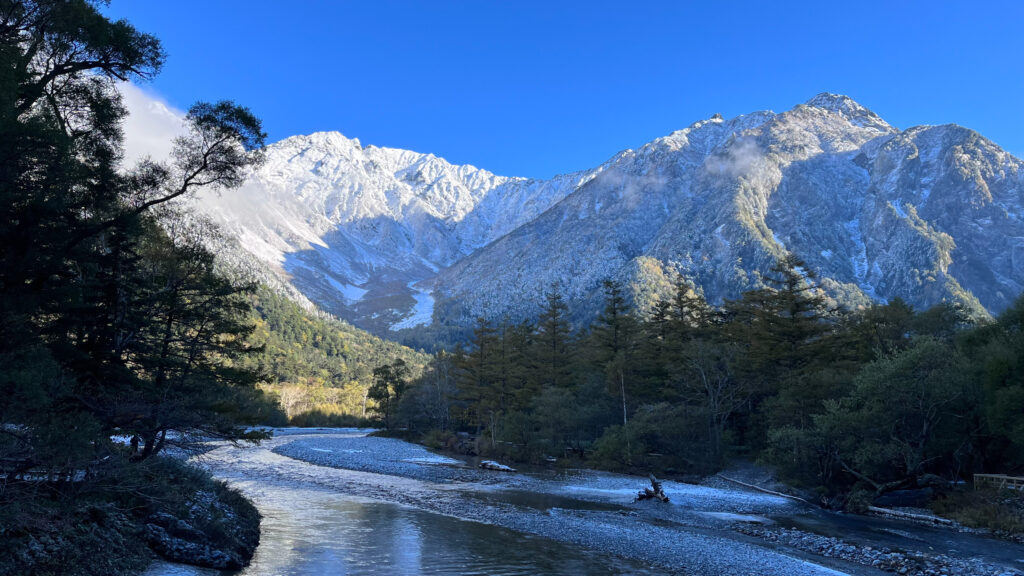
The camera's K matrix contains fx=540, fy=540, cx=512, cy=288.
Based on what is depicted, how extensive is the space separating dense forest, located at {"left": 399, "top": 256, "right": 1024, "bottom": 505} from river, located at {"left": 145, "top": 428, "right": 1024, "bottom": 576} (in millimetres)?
5916

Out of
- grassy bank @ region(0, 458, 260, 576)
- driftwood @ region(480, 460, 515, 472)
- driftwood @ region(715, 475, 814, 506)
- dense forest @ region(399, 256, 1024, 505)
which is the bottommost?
driftwood @ region(480, 460, 515, 472)

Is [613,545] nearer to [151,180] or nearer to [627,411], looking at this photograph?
[151,180]

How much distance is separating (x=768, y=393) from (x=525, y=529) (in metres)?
35.3

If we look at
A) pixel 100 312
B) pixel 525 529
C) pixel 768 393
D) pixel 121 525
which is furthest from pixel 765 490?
pixel 100 312

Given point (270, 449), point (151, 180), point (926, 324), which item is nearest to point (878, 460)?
point (926, 324)

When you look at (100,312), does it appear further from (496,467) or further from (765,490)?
(765,490)

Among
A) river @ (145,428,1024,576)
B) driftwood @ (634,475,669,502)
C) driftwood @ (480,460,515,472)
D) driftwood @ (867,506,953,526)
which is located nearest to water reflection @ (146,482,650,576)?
river @ (145,428,1024,576)

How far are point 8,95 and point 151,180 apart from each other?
8.17 meters

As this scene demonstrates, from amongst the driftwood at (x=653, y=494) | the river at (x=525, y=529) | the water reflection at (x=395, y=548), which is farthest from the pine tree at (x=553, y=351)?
the water reflection at (x=395, y=548)

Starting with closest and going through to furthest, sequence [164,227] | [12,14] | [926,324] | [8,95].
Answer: [8,95]
[12,14]
[164,227]
[926,324]

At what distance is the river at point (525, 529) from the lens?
57.6ft

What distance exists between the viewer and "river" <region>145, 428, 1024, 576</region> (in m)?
17.5

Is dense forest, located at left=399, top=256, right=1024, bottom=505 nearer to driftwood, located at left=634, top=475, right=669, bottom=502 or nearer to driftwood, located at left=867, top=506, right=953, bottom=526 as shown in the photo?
driftwood, located at left=867, top=506, right=953, bottom=526

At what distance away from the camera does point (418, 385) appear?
92250 millimetres
